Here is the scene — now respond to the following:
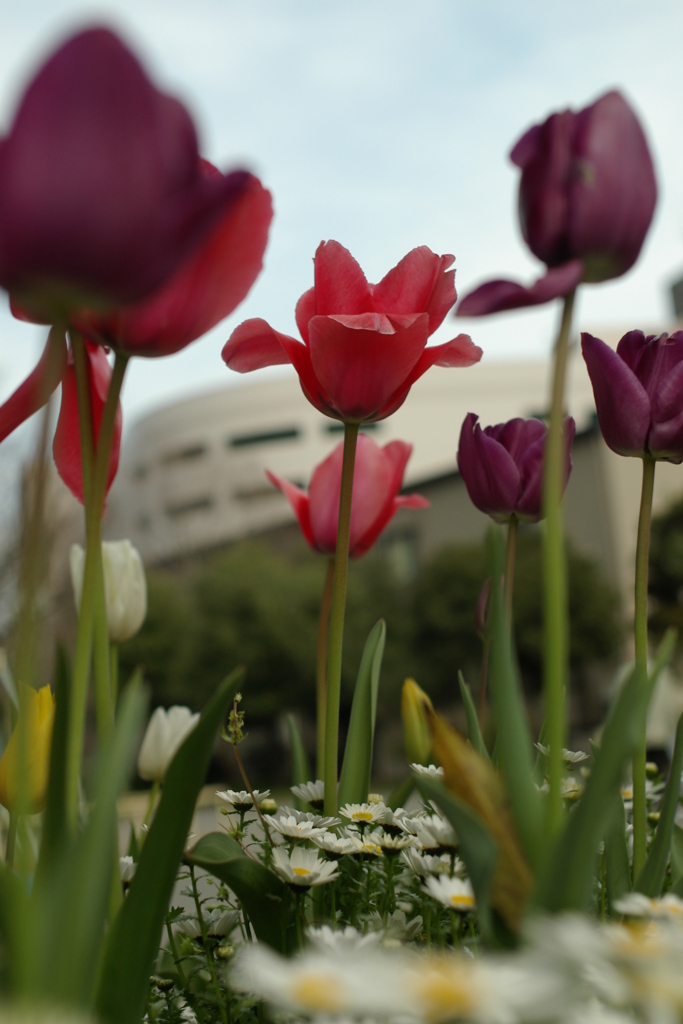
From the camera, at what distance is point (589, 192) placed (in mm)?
562

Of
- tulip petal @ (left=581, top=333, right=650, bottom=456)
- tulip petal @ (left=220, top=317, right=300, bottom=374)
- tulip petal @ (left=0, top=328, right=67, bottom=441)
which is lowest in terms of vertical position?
tulip petal @ (left=0, top=328, right=67, bottom=441)

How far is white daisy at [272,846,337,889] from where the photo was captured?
77 centimetres

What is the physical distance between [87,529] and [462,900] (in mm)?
388

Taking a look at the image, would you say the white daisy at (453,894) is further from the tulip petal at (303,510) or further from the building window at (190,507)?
the building window at (190,507)

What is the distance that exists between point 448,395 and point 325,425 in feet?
18.7

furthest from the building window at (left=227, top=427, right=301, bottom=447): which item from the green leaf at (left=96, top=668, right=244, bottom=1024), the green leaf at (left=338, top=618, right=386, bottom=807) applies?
the green leaf at (left=96, top=668, right=244, bottom=1024)

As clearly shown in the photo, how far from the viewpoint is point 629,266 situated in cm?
59

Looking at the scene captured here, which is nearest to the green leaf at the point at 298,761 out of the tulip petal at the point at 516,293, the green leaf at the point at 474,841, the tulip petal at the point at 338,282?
the tulip petal at the point at 338,282

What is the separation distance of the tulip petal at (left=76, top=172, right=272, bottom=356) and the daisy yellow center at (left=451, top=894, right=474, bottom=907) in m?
0.45

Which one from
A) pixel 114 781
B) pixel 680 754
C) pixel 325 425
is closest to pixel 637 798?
pixel 680 754

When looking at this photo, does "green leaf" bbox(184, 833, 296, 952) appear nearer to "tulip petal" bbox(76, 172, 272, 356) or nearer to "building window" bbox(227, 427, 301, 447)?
"tulip petal" bbox(76, 172, 272, 356)

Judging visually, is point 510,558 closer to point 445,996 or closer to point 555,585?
point 555,585

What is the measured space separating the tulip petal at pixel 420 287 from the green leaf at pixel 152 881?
44 centimetres

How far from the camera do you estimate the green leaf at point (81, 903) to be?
1.69 feet
